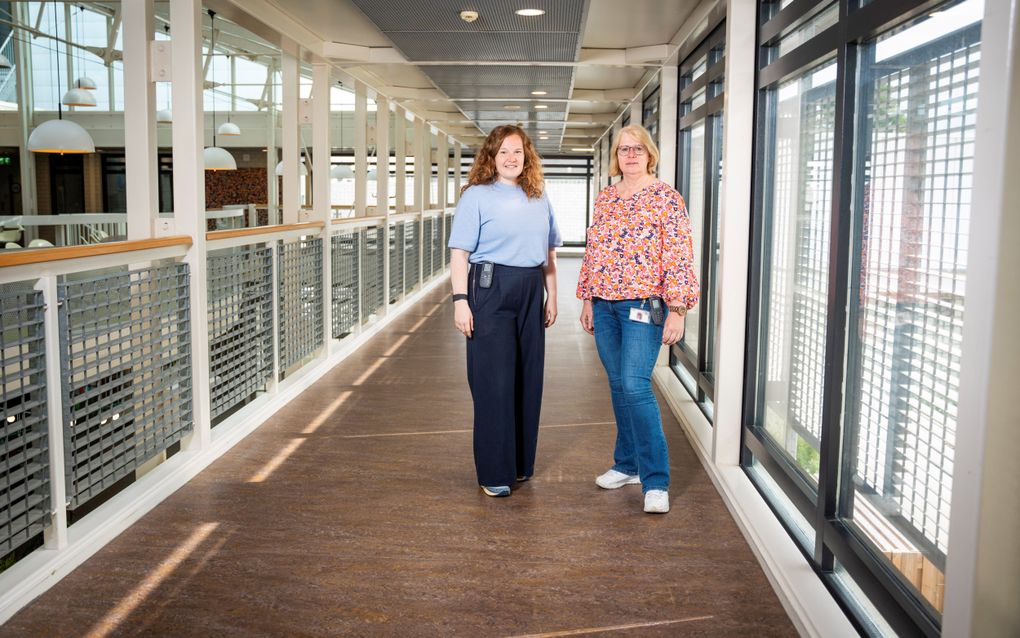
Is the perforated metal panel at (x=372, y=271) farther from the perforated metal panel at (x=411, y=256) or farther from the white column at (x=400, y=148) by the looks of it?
the white column at (x=400, y=148)

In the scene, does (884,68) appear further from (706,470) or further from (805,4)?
(706,470)

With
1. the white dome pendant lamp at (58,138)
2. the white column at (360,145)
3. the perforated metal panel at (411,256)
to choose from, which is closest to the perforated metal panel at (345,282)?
the white column at (360,145)

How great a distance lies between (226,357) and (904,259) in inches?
129

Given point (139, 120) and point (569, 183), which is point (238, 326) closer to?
point (139, 120)

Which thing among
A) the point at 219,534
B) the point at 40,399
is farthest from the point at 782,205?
the point at 40,399

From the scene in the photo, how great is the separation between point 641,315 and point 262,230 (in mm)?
2506

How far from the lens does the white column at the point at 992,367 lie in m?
1.49

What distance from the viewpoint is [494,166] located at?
360 centimetres

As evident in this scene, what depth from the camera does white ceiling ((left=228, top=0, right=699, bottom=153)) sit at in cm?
529

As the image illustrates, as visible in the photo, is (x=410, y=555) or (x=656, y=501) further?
(x=656, y=501)

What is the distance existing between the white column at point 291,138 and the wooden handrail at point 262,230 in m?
0.23

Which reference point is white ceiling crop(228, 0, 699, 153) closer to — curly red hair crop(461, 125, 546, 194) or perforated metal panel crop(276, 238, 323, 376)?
perforated metal panel crop(276, 238, 323, 376)

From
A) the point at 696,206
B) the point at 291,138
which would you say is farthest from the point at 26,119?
the point at 696,206

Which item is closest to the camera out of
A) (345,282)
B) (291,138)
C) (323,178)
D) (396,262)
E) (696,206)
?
(696,206)
